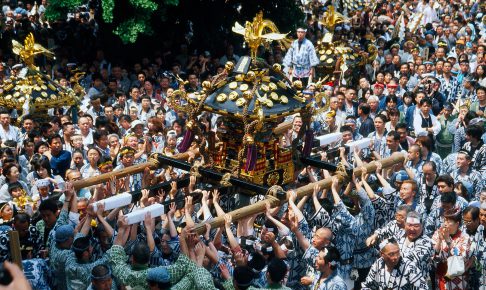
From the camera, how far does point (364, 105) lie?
16734mm

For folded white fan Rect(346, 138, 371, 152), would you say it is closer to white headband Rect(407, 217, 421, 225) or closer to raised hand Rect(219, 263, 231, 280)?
white headband Rect(407, 217, 421, 225)

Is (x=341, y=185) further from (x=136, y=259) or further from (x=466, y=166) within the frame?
(x=136, y=259)

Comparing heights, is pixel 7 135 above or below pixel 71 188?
below

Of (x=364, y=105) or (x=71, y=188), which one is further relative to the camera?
(x=364, y=105)

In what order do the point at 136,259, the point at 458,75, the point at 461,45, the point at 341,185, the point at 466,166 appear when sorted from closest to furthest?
1. the point at 136,259
2. the point at 341,185
3. the point at 466,166
4. the point at 458,75
5. the point at 461,45

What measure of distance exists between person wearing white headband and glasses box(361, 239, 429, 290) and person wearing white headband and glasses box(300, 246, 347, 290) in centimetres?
43

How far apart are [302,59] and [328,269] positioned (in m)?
11.3

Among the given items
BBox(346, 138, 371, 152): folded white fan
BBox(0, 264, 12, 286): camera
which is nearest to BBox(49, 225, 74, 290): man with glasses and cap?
BBox(0, 264, 12, 286): camera

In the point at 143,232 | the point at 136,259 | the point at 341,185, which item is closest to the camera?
the point at 136,259

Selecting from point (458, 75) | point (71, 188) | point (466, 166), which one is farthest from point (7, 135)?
point (458, 75)

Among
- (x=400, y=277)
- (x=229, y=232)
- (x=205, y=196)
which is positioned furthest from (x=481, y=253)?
(x=205, y=196)

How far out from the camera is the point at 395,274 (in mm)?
10141

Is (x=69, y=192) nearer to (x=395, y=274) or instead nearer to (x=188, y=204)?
(x=188, y=204)

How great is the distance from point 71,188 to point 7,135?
5.18 metres
